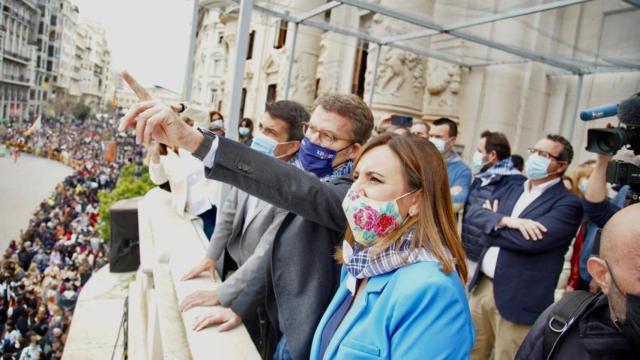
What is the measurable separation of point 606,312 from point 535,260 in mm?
1550

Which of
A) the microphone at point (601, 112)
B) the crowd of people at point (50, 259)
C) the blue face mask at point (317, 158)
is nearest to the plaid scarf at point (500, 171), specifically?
the microphone at point (601, 112)

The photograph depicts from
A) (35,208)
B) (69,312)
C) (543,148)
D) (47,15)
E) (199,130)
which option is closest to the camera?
(199,130)

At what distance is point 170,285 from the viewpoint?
2750 millimetres

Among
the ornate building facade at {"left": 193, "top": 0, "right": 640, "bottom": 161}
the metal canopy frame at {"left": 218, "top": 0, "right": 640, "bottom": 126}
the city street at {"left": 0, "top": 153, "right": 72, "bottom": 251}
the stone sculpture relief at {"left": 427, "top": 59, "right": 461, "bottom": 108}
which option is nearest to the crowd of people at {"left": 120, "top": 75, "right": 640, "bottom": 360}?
the metal canopy frame at {"left": 218, "top": 0, "right": 640, "bottom": 126}

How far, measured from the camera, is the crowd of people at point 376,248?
1.30 metres

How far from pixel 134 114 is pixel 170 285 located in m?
1.61

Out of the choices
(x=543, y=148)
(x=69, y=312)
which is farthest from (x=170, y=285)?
(x=69, y=312)

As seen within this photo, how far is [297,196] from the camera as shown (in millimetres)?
1686

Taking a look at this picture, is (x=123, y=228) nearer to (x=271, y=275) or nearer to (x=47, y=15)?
(x=271, y=275)

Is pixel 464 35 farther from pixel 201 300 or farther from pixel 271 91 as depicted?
pixel 271 91

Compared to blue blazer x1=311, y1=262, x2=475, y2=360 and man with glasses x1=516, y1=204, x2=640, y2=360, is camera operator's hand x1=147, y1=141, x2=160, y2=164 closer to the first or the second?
blue blazer x1=311, y1=262, x2=475, y2=360

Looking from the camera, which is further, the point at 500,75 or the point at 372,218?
the point at 500,75

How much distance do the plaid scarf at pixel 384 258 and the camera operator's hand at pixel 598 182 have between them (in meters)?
1.79

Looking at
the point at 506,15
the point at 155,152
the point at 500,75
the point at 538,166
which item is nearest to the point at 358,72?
the point at 500,75
